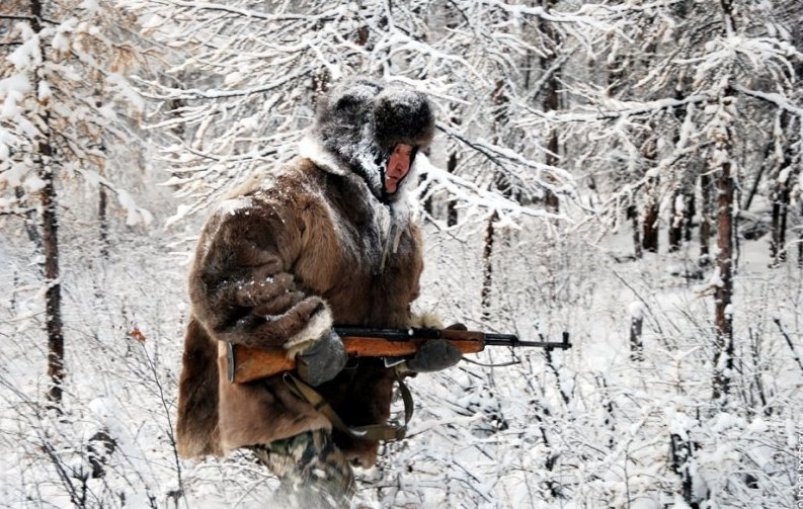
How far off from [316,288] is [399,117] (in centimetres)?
86

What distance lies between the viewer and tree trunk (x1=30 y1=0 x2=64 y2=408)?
6.25 metres

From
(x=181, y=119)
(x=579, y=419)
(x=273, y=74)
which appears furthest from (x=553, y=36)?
(x=579, y=419)

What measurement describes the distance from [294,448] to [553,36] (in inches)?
472

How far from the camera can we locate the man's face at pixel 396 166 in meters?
3.17

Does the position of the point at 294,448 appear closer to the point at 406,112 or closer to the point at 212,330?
the point at 212,330

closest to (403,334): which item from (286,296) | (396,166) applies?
(286,296)

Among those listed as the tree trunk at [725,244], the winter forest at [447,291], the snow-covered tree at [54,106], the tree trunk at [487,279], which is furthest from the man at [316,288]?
the tree trunk at [725,244]

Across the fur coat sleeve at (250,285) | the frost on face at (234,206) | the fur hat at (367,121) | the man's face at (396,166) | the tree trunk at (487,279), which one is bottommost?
the tree trunk at (487,279)

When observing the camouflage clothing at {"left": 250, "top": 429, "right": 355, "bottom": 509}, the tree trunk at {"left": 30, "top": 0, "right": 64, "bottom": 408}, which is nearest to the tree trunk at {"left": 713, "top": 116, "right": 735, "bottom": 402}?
the camouflage clothing at {"left": 250, "top": 429, "right": 355, "bottom": 509}

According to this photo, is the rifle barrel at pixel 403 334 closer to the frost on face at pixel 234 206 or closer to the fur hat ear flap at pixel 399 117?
the frost on face at pixel 234 206

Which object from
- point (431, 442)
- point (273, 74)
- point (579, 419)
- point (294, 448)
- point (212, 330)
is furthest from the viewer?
point (273, 74)

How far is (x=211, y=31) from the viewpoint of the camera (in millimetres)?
6422

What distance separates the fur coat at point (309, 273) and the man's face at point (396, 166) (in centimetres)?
4

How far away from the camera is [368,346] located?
3.09m
